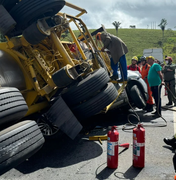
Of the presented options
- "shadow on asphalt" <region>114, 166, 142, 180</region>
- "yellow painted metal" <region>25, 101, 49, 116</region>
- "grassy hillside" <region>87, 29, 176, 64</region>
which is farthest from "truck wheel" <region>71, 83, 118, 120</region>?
"grassy hillside" <region>87, 29, 176, 64</region>

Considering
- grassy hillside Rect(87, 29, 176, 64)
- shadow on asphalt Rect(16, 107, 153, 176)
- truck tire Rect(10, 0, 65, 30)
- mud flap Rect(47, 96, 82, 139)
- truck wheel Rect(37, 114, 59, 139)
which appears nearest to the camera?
shadow on asphalt Rect(16, 107, 153, 176)

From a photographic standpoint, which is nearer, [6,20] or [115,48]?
[6,20]

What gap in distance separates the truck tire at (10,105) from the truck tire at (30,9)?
1827 mm

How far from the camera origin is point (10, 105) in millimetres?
3033

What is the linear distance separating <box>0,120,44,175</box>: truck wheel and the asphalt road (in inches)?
24.5

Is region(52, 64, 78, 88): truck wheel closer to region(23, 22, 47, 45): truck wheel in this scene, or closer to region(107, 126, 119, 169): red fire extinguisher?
region(23, 22, 47, 45): truck wheel

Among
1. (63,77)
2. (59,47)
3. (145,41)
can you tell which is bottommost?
(63,77)

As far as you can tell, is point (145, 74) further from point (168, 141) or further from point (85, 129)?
point (168, 141)

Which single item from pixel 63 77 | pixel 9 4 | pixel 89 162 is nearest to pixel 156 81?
pixel 63 77

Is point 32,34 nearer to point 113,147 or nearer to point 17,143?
point 17,143

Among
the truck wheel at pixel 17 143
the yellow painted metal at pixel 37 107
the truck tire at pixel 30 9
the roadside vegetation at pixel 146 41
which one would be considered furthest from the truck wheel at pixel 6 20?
the roadside vegetation at pixel 146 41

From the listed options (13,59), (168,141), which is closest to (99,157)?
(168,141)

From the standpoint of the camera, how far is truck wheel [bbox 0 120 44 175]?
9.07 ft

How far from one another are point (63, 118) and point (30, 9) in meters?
2.00
